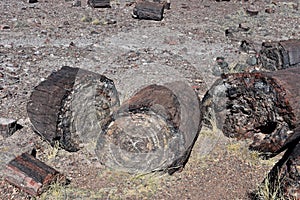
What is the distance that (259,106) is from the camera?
16.1 feet

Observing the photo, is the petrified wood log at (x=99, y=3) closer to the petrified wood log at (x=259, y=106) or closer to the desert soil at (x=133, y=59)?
the desert soil at (x=133, y=59)

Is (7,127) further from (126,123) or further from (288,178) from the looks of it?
(288,178)

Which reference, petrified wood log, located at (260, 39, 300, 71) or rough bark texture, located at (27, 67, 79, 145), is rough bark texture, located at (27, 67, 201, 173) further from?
petrified wood log, located at (260, 39, 300, 71)

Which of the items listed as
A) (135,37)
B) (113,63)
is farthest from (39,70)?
(135,37)

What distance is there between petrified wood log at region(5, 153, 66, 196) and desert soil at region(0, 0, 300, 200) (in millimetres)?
81

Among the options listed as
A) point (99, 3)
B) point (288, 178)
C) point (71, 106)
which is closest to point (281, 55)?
point (288, 178)

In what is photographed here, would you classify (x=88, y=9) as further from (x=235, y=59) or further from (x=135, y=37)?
(x=235, y=59)

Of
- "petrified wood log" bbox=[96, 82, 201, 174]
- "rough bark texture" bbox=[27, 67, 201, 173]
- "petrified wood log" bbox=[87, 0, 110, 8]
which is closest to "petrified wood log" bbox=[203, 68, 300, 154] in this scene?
"rough bark texture" bbox=[27, 67, 201, 173]

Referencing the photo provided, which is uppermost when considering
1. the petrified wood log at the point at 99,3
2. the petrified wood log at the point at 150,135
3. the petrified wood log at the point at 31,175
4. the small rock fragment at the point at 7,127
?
the petrified wood log at the point at 150,135

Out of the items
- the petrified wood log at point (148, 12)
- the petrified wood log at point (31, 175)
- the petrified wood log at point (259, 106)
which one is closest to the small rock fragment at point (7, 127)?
the petrified wood log at point (31, 175)

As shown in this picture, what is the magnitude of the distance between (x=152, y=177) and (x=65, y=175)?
883mm

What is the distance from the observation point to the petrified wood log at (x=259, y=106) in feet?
15.0

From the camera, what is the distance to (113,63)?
7340mm

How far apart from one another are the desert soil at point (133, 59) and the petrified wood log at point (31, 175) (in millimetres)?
81
